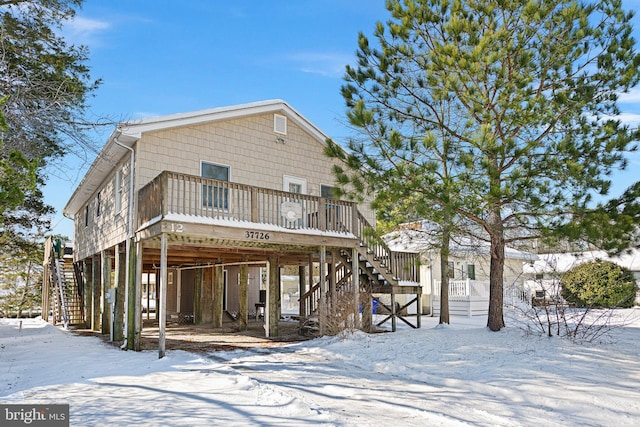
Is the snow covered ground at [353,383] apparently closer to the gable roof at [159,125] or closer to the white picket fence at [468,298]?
the gable roof at [159,125]

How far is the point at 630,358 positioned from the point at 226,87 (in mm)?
13348

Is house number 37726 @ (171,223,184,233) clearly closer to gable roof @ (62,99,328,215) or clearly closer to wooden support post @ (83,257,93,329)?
gable roof @ (62,99,328,215)

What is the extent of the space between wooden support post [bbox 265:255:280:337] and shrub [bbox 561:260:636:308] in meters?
16.2

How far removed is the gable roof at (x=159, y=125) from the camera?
39.8 ft

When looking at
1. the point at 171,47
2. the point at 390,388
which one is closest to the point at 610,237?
the point at 390,388

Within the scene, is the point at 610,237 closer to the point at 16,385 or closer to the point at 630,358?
the point at 630,358

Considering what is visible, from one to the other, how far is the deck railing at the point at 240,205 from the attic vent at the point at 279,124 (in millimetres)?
2819

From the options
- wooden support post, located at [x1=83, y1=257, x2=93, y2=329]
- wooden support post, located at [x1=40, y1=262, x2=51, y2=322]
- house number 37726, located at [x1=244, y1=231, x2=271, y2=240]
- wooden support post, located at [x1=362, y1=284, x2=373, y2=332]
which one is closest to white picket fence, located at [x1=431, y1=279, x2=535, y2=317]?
wooden support post, located at [x1=362, y1=284, x2=373, y2=332]

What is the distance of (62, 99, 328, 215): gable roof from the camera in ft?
39.8

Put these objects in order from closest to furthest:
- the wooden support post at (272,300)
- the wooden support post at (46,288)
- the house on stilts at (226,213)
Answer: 1. the house on stilts at (226,213)
2. the wooden support post at (272,300)
3. the wooden support post at (46,288)

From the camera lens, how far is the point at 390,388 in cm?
741

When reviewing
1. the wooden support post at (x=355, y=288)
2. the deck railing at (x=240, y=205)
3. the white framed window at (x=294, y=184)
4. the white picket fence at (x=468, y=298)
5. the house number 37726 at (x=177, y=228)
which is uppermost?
the white framed window at (x=294, y=184)

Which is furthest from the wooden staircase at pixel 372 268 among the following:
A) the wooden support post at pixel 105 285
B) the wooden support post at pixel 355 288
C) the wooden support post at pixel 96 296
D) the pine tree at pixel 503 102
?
the wooden support post at pixel 96 296

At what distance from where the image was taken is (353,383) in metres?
7.68
